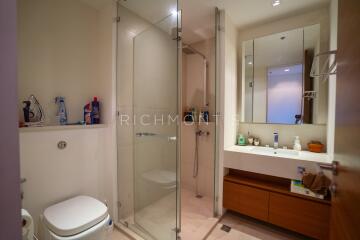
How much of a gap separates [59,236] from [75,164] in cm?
67

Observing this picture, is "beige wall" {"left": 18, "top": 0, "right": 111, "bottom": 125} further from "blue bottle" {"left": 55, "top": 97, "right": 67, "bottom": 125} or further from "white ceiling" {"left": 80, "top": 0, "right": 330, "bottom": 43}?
"white ceiling" {"left": 80, "top": 0, "right": 330, "bottom": 43}

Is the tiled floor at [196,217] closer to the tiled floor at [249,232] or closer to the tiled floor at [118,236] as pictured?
the tiled floor at [249,232]

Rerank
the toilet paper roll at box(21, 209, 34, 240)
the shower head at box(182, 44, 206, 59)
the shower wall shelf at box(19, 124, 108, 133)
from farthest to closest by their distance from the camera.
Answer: the shower head at box(182, 44, 206, 59), the shower wall shelf at box(19, 124, 108, 133), the toilet paper roll at box(21, 209, 34, 240)

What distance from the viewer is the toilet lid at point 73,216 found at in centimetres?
109

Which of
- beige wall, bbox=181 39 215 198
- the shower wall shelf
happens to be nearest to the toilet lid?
the shower wall shelf

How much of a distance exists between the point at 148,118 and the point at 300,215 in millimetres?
1730

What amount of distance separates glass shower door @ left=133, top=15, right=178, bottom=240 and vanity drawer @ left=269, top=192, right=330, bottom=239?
3.39ft

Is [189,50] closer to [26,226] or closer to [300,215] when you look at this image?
[300,215]

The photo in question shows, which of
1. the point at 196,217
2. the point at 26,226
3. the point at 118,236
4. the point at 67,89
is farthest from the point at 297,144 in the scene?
the point at 67,89

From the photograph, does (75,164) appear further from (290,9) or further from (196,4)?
(290,9)

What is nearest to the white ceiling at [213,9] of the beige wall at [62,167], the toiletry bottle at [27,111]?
the toiletry bottle at [27,111]

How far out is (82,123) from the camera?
169 cm

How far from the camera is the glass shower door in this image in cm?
149

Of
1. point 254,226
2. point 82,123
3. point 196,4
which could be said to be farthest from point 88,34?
point 254,226
